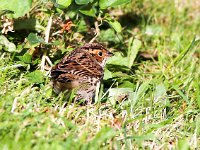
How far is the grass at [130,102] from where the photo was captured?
4.29 m

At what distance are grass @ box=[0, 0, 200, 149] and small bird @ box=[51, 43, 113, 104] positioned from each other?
0.42 feet

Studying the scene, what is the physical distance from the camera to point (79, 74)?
534 centimetres

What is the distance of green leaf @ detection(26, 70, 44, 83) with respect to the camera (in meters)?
5.52

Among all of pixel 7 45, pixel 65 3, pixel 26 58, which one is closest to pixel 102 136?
pixel 26 58

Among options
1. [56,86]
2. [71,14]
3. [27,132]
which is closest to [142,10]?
[71,14]

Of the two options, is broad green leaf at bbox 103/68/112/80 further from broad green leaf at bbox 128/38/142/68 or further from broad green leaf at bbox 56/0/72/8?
broad green leaf at bbox 56/0/72/8

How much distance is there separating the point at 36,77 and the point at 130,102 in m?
0.87

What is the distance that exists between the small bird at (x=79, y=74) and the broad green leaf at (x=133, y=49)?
89 centimetres

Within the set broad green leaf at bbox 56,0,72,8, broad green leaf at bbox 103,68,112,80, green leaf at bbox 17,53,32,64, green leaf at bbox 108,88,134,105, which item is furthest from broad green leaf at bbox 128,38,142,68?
green leaf at bbox 17,53,32,64

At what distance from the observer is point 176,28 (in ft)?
24.9

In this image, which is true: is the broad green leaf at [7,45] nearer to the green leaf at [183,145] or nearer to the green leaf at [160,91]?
the green leaf at [160,91]

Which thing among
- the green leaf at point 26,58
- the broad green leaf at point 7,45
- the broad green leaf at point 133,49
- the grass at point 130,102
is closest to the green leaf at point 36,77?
the grass at point 130,102

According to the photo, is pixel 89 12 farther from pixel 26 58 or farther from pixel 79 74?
pixel 79 74

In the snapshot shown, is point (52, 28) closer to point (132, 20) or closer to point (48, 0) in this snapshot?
point (48, 0)
